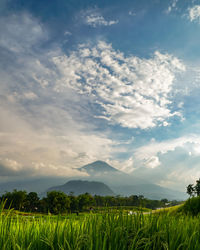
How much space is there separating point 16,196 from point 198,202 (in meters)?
59.3

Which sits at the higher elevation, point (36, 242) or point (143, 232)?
point (143, 232)

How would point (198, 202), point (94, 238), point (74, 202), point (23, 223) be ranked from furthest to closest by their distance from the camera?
point (74, 202)
point (198, 202)
point (23, 223)
point (94, 238)

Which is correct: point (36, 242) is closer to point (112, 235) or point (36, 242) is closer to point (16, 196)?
point (112, 235)

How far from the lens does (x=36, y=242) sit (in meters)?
4.78

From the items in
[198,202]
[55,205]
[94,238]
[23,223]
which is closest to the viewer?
[94,238]

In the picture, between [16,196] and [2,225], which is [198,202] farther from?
[16,196]

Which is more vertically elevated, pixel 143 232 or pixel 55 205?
pixel 143 232

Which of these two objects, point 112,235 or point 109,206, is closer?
point 112,235

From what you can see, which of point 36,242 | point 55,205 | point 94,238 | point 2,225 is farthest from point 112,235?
point 55,205

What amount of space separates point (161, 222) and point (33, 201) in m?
68.0

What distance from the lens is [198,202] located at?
63.6ft

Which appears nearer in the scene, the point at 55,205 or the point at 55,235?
the point at 55,235

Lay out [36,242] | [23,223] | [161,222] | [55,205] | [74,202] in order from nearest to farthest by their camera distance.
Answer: [36,242], [161,222], [23,223], [55,205], [74,202]

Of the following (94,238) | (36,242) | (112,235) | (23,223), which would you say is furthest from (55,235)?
(23,223)
